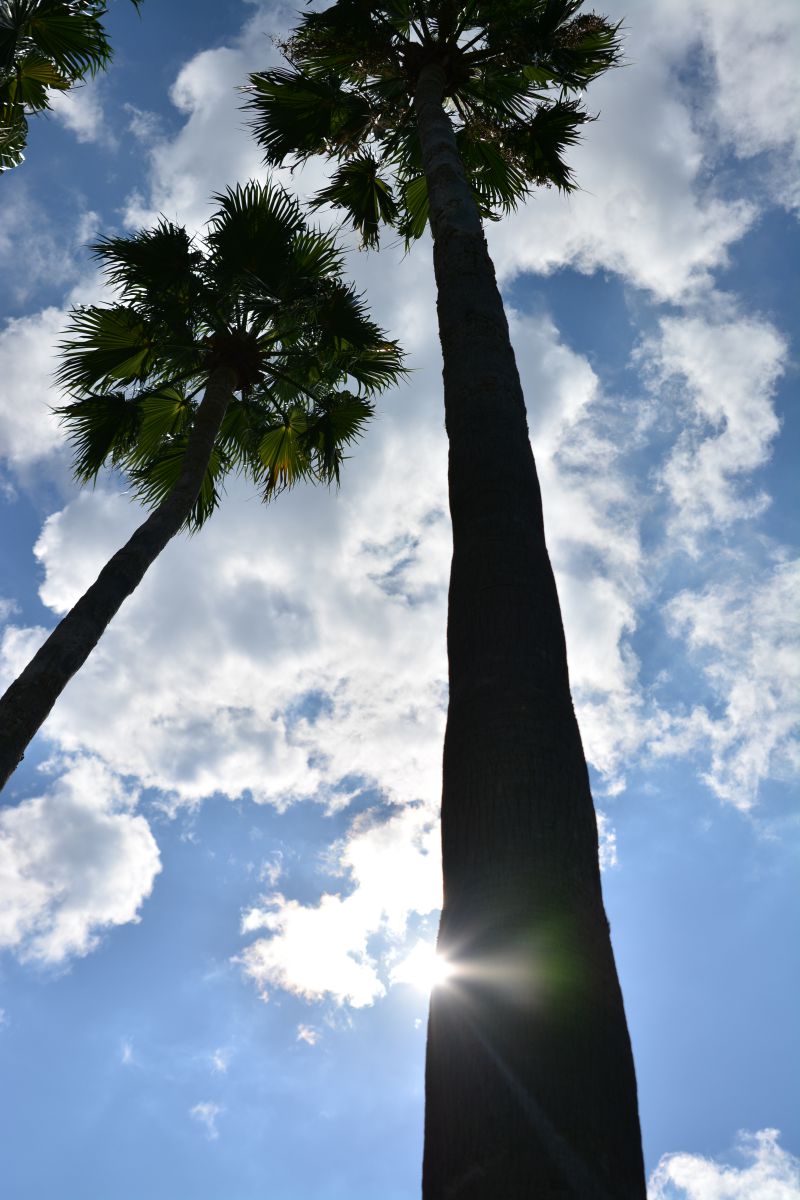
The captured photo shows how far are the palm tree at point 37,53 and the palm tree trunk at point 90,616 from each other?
4.25 metres

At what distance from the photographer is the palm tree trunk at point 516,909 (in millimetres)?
1721

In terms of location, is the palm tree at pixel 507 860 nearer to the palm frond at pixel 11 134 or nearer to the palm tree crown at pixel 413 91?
the palm tree crown at pixel 413 91

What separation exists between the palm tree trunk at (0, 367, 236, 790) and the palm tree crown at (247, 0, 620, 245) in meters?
3.44

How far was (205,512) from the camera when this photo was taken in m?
11.2

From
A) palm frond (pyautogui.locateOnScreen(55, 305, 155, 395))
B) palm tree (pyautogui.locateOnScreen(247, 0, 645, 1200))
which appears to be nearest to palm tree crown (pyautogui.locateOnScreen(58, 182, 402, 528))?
palm frond (pyautogui.locateOnScreen(55, 305, 155, 395))

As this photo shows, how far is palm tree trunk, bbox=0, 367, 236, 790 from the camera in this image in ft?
18.7

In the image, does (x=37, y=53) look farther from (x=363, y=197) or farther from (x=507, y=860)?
(x=507, y=860)

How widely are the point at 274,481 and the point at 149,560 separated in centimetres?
416

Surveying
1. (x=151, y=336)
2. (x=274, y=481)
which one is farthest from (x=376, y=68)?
(x=274, y=481)

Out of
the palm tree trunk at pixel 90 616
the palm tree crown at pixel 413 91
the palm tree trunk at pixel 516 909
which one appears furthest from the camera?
the palm tree crown at pixel 413 91

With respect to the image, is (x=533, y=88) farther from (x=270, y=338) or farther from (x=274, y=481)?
(x=274, y=481)

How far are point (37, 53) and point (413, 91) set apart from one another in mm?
4594


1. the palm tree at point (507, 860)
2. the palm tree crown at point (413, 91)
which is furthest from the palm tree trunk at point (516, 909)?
the palm tree crown at point (413, 91)

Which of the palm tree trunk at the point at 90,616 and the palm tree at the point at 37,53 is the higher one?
the palm tree at the point at 37,53
